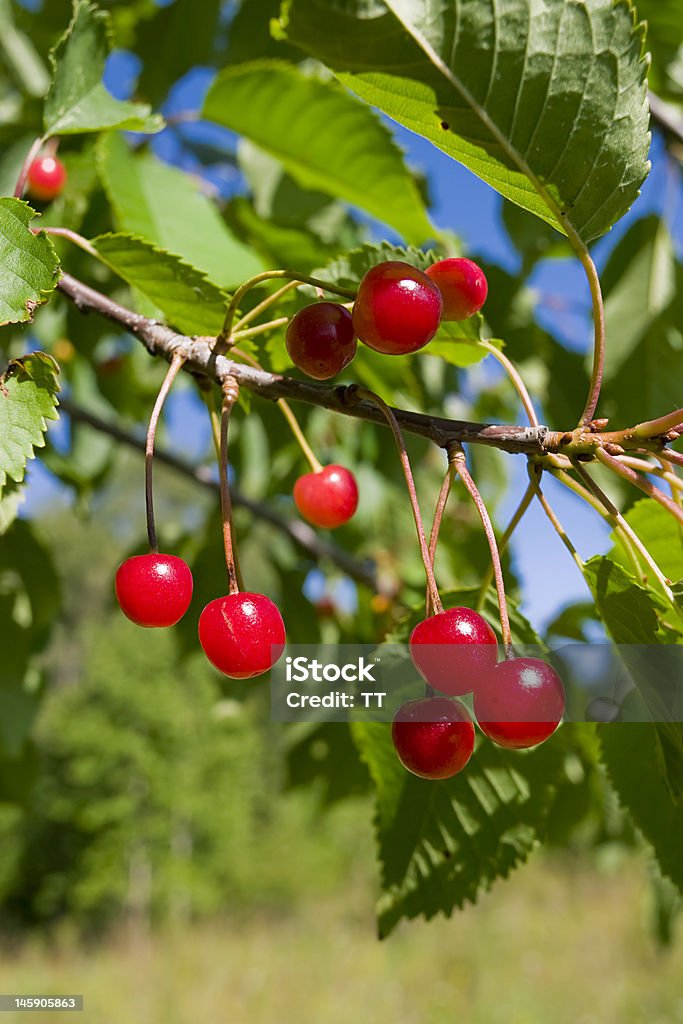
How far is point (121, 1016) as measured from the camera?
11.7m

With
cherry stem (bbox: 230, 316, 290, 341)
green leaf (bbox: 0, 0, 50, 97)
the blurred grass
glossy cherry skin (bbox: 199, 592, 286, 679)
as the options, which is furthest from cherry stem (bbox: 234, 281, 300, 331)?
the blurred grass

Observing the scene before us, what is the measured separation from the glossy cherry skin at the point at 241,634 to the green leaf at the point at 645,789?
542 mm

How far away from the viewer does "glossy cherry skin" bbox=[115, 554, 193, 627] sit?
A: 0.85 metres

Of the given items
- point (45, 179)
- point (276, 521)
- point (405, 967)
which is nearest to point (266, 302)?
point (45, 179)

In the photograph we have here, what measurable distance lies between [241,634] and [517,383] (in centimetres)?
45

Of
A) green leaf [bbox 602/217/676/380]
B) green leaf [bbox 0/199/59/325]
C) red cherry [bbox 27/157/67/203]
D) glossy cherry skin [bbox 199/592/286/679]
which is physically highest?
green leaf [bbox 602/217/676/380]

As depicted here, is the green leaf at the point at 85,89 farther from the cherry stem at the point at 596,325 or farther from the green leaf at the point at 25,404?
the cherry stem at the point at 596,325

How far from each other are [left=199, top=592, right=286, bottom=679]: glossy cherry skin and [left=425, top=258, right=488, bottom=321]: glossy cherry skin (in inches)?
15.8

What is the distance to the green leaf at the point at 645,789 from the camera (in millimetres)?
1096

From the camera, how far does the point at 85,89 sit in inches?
51.7

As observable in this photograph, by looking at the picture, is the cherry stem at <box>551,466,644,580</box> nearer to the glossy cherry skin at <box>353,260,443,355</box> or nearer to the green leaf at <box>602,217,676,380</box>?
the glossy cherry skin at <box>353,260,443,355</box>

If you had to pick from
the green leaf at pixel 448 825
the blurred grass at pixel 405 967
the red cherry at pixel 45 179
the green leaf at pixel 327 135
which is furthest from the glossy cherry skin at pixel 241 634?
the blurred grass at pixel 405 967

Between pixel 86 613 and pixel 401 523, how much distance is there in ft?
75.2

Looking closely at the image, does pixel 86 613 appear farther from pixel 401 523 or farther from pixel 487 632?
pixel 487 632
